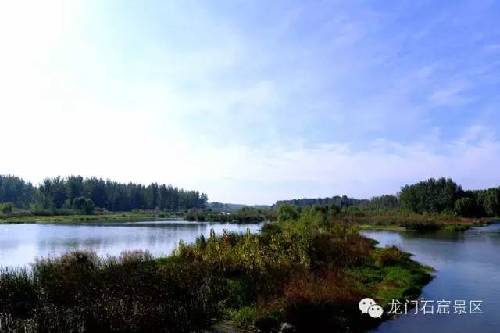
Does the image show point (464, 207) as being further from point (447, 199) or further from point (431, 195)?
point (431, 195)

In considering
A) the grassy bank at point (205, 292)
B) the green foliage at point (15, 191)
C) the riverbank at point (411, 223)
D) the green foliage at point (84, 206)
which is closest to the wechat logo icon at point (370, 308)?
the grassy bank at point (205, 292)

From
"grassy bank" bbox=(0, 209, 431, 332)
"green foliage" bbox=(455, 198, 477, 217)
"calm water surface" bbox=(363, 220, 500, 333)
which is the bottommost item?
"calm water surface" bbox=(363, 220, 500, 333)

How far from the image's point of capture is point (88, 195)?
155 metres

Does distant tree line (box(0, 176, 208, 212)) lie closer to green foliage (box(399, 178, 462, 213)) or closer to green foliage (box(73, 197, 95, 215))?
green foliage (box(73, 197, 95, 215))

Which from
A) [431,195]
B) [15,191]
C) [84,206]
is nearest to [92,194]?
[84,206]

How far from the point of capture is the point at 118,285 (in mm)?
15305

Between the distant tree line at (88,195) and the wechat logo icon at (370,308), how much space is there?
385 feet

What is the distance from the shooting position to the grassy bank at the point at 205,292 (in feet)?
41.4

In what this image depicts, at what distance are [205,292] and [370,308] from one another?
19.2 ft

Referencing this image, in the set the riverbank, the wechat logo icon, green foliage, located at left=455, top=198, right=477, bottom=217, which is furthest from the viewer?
green foliage, located at left=455, top=198, right=477, bottom=217

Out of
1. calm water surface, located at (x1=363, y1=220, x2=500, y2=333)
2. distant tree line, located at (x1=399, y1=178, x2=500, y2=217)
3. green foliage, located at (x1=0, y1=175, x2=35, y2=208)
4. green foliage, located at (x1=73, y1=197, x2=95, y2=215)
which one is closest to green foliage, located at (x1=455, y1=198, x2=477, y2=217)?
distant tree line, located at (x1=399, y1=178, x2=500, y2=217)

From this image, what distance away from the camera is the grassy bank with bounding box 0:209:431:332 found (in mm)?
12617

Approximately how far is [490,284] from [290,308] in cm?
1348

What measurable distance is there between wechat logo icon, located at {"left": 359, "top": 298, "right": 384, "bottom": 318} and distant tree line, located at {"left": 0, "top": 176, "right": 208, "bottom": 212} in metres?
117
